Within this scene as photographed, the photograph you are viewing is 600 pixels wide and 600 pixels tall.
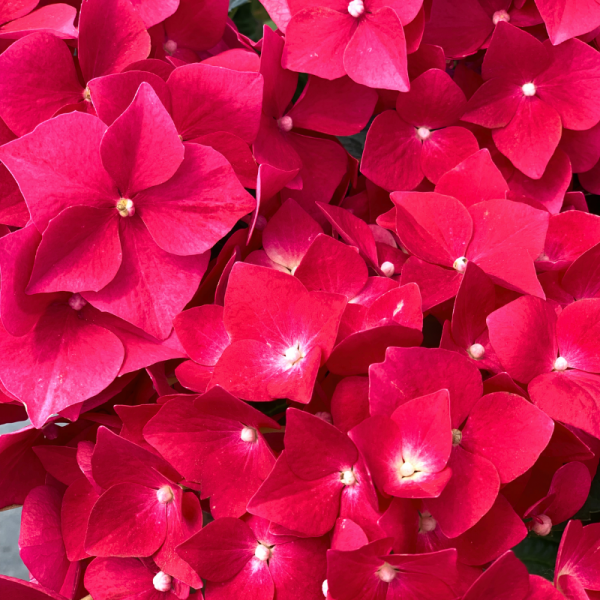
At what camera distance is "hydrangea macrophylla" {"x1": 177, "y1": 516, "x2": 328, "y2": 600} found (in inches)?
12.6

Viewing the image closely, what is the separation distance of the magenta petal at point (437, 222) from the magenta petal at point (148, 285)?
0.11 m

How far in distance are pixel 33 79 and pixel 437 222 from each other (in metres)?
0.23

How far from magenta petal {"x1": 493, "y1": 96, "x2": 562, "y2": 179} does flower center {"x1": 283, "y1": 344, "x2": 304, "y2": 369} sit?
201 millimetres

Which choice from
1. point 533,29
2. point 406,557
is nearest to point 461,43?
point 533,29

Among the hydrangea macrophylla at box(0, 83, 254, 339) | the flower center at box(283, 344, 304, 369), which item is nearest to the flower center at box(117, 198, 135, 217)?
the hydrangea macrophylla at box(0, 83, 254, 339)

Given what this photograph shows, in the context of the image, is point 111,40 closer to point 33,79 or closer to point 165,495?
point 33,79

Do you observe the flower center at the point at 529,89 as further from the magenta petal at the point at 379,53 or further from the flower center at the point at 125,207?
the flower center at the point at 125,207

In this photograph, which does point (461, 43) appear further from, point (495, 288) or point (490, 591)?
point (490, 591)

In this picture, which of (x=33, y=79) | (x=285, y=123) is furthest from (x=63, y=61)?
(x=285, y=123)

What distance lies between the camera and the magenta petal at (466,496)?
0.30m

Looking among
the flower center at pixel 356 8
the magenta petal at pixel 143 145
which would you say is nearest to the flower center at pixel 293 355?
the magenta petal at pixel 143 145

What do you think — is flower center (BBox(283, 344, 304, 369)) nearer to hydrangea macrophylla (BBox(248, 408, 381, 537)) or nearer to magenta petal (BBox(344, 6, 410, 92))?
hydrangea macrophylla (BBox(248, 408, 381, 537))

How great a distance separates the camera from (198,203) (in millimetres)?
352

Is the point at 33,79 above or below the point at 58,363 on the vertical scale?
above
